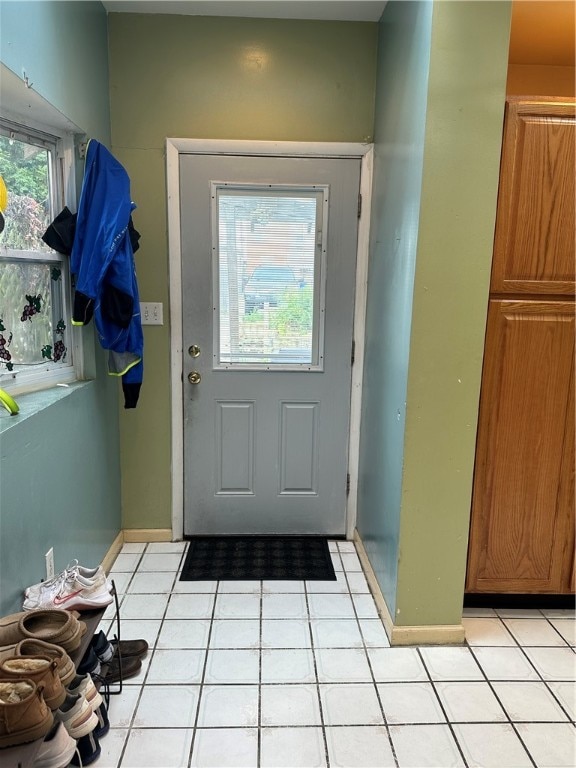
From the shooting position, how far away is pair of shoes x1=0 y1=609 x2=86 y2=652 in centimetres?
125

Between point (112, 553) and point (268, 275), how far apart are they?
5.10 feet

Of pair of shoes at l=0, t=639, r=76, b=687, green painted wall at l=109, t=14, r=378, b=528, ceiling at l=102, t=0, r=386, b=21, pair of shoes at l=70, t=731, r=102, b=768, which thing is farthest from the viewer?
green painted wall at l=109, t=14, r=378, b=528

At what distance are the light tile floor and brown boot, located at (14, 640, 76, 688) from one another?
0.43 meters

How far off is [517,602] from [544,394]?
3.04 feet

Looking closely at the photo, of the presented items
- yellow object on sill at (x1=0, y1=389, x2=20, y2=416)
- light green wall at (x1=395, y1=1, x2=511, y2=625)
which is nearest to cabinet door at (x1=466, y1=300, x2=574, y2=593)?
light green wall at (x1=395, y1=1, x2=511, y2=625)

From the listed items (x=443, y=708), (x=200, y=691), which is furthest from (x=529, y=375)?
(x=200, y=691)

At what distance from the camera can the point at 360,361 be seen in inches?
103

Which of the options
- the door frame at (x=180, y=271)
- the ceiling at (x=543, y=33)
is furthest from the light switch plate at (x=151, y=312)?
the ceiling at (x=543, y=33)

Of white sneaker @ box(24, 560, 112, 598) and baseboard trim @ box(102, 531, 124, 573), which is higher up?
white sneaker @ box(24, 560, 112, 598)

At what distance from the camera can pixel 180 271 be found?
2.49 meters

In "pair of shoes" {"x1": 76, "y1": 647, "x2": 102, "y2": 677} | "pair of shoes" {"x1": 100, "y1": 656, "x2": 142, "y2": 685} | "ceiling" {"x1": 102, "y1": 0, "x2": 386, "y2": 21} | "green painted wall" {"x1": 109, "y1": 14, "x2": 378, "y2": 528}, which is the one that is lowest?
"pair of shoes" {"x1": 100, "y1": 656, "x2": 142, "y2": 685}

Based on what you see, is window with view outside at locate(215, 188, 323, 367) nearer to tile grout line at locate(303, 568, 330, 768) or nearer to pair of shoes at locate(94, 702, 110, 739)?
tile grout line at locate(303, 568, 330, 768)

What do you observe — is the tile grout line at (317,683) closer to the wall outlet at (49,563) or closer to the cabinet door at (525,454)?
the cabinet door at (525,454)

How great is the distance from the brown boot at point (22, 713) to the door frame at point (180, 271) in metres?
1.58
